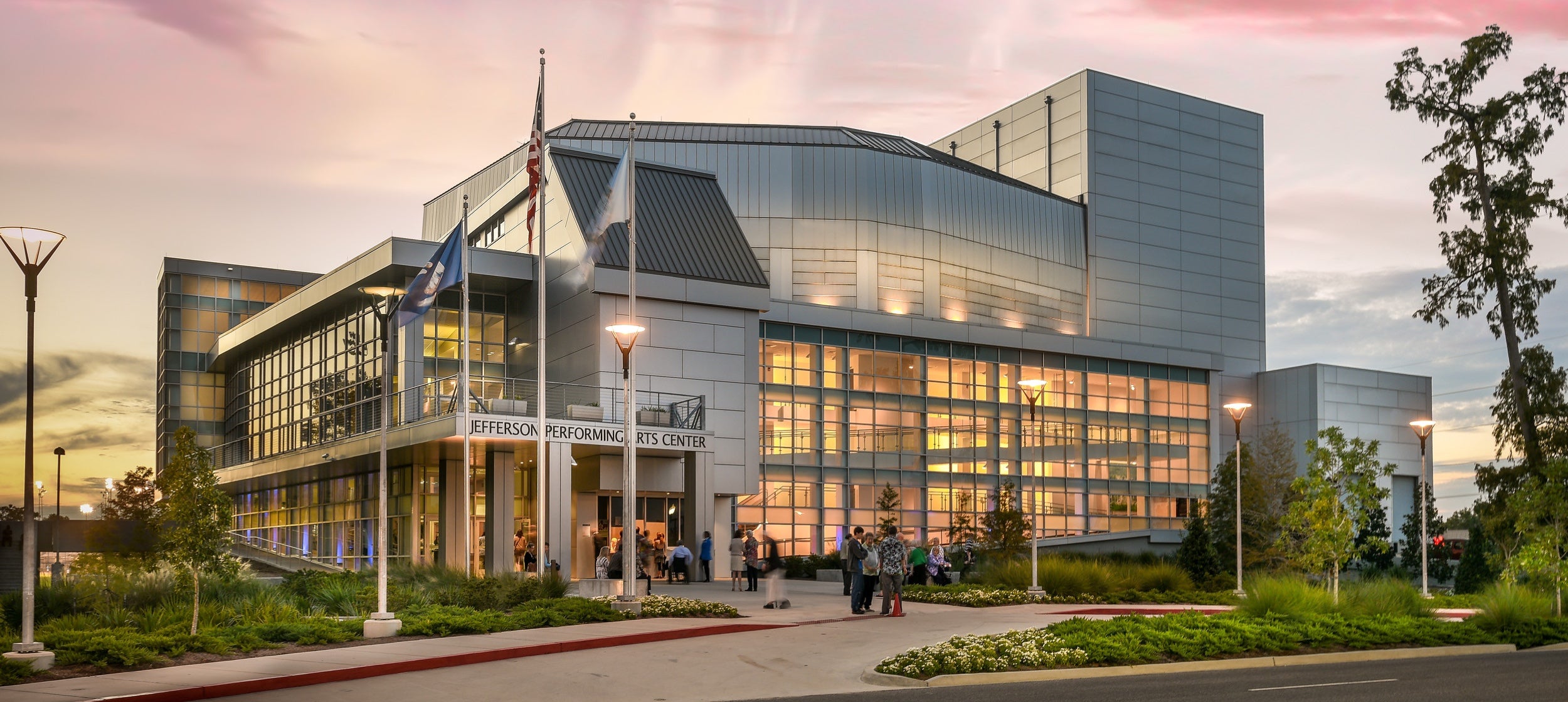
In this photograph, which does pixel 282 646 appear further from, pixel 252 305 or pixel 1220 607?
pixel 252 305

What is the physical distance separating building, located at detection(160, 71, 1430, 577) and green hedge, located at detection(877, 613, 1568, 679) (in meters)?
10.4

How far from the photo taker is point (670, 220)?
46.1 metres

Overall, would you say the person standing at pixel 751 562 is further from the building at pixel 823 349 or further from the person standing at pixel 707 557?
the building at pixel 823 349

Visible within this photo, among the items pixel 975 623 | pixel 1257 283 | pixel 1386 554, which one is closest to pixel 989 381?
pixel 1386 554

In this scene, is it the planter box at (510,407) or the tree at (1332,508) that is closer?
the tree at (1332,508)

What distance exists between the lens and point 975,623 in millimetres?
24422

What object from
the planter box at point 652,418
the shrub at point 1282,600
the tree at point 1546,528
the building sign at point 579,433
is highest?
the planter box at point 652,418

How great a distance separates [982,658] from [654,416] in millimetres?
25419

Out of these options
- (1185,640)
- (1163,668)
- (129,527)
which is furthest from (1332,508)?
(129,527)

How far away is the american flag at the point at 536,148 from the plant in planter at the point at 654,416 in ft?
30.0

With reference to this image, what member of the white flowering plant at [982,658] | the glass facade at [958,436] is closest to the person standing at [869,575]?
the white flowering plant at [982,658]

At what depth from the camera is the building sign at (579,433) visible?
3675cm

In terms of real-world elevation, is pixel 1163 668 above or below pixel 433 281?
below

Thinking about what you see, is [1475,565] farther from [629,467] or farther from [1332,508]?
[629,467]
